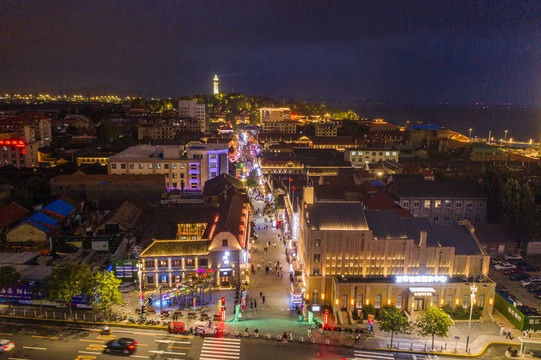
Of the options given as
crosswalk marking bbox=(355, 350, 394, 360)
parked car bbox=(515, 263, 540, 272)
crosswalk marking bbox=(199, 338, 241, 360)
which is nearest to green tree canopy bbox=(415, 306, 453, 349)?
crosswalk marking bbox=(355, 350, 394, 360)

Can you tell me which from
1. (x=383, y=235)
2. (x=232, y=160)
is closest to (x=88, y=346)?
(x=383, y=235)

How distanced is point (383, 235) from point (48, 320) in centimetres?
3244

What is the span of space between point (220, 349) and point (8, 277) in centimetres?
2097

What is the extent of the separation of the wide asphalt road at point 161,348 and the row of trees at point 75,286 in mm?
2573

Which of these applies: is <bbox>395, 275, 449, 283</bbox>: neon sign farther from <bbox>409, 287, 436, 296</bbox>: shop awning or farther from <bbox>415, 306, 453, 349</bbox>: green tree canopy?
<bbox>415, 306, 453, 349</bbox>: green tree canopy

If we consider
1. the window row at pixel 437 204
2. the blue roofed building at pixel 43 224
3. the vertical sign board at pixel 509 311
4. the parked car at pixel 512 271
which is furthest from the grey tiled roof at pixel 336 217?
the blue roofed building at pixel 43 224

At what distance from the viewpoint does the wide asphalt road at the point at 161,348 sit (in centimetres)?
2966

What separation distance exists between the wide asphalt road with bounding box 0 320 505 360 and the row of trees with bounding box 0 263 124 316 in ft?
8.44

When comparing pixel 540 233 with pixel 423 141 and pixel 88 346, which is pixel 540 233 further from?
pixel 423 141

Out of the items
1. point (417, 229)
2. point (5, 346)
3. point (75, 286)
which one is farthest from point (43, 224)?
point (417, 229)

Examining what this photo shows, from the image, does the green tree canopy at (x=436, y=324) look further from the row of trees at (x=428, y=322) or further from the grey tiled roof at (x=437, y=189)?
the grey tiled roof at (x=437, y=189)

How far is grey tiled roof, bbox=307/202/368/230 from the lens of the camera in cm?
3928

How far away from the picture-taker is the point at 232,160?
113000 millimetres

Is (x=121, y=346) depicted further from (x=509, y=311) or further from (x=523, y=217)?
(x=523, y=217)
